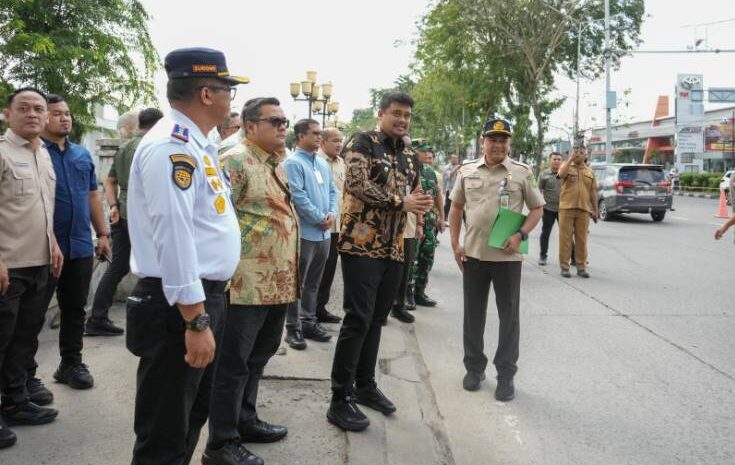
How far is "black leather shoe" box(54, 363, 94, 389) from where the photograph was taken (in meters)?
4.12

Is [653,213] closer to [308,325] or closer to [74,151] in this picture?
[308,325]

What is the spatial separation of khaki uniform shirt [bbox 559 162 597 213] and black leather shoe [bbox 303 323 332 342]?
520 centimetres

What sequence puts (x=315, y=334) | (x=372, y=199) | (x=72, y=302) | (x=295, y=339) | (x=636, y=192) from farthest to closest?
(x=636, y=192)
(x=315, y=334)
(x=295, y=339)
(x=72, y=302)
(x=372, y=199)

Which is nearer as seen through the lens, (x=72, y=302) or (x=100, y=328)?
(x=72, y=302)

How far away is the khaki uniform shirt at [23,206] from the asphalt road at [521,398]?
0.97m

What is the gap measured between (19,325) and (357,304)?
1.98 meters

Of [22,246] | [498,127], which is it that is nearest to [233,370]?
[22,246]

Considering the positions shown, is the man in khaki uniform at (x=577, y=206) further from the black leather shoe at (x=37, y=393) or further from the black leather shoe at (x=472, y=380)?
the black leather shoe at (x=37, y=393)

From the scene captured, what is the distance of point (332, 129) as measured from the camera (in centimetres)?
676

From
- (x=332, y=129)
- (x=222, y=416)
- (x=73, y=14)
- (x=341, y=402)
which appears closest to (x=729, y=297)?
→ (x=332, y=129)

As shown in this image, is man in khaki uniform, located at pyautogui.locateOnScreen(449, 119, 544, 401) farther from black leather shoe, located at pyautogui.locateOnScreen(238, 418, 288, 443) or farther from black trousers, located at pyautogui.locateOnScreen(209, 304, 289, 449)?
black trousers, located at pyautogui.locateOnScreen(209, 304, 289, 449)

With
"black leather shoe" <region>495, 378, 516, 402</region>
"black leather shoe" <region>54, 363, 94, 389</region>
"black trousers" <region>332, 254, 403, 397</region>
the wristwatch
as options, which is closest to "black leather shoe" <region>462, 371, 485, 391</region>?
"black leather shoe" <region>495, 378, 516, 402</region>

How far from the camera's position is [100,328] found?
5.32 meters

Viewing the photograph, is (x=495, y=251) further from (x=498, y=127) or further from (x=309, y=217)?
(x=309, y=217)
